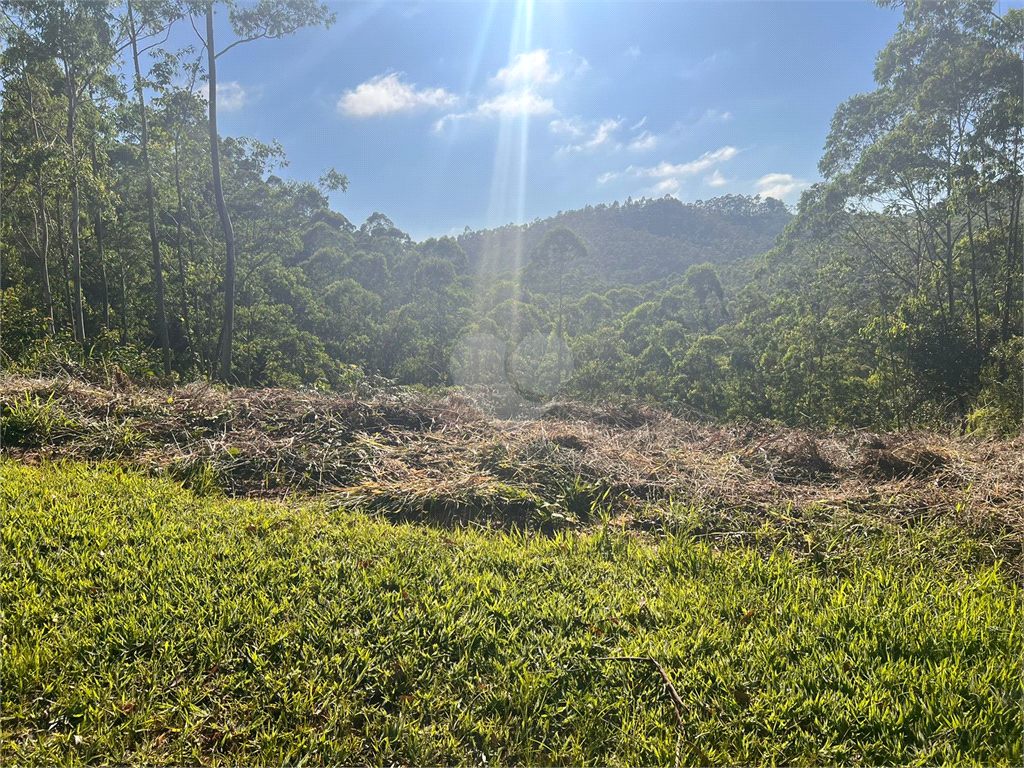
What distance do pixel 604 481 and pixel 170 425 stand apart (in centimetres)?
410

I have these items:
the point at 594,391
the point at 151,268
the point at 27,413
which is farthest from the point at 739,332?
the point at 151,268

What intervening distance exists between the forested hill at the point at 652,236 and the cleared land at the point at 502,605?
157 feet

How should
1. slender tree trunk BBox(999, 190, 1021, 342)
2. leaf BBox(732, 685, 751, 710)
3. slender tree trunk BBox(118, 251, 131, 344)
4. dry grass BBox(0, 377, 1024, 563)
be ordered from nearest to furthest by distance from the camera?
1. leaf BBox(732, 685, 751, 710)
2. dry grass BBox(0, 377, 1024, 563)
3. slender tree trunk BBox(999, 190, 1021, 342)
4. slender tree trunk BBox(118, 251, 131, 344)

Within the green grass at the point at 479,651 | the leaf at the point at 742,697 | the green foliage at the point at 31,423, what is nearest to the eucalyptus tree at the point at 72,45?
the green foliage at the point at 31,423

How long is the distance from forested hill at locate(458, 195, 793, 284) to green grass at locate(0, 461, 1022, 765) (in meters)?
49.2

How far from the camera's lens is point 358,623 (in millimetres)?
2191

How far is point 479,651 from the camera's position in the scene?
2092 mm

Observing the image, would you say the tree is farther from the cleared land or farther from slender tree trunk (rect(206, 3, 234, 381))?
the cleared land

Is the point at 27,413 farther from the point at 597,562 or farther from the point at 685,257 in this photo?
the point at 685,257

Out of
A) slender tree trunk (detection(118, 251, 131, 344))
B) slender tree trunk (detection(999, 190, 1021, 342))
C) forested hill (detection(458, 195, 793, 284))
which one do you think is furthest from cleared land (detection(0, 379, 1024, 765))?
forested hill (detection(458, 195, 793, 284))

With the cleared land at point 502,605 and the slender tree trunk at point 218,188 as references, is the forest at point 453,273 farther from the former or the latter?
the cleared land at point 502,605

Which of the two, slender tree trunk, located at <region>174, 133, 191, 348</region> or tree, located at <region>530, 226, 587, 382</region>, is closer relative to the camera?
slender tree trunk, located at <region>174, 133, 191, 348</region>

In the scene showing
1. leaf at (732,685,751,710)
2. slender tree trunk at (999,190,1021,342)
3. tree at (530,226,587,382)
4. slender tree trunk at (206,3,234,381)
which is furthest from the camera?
tree at (530,226,587,382)

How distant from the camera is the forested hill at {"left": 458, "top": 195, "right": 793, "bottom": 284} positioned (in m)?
54.7
